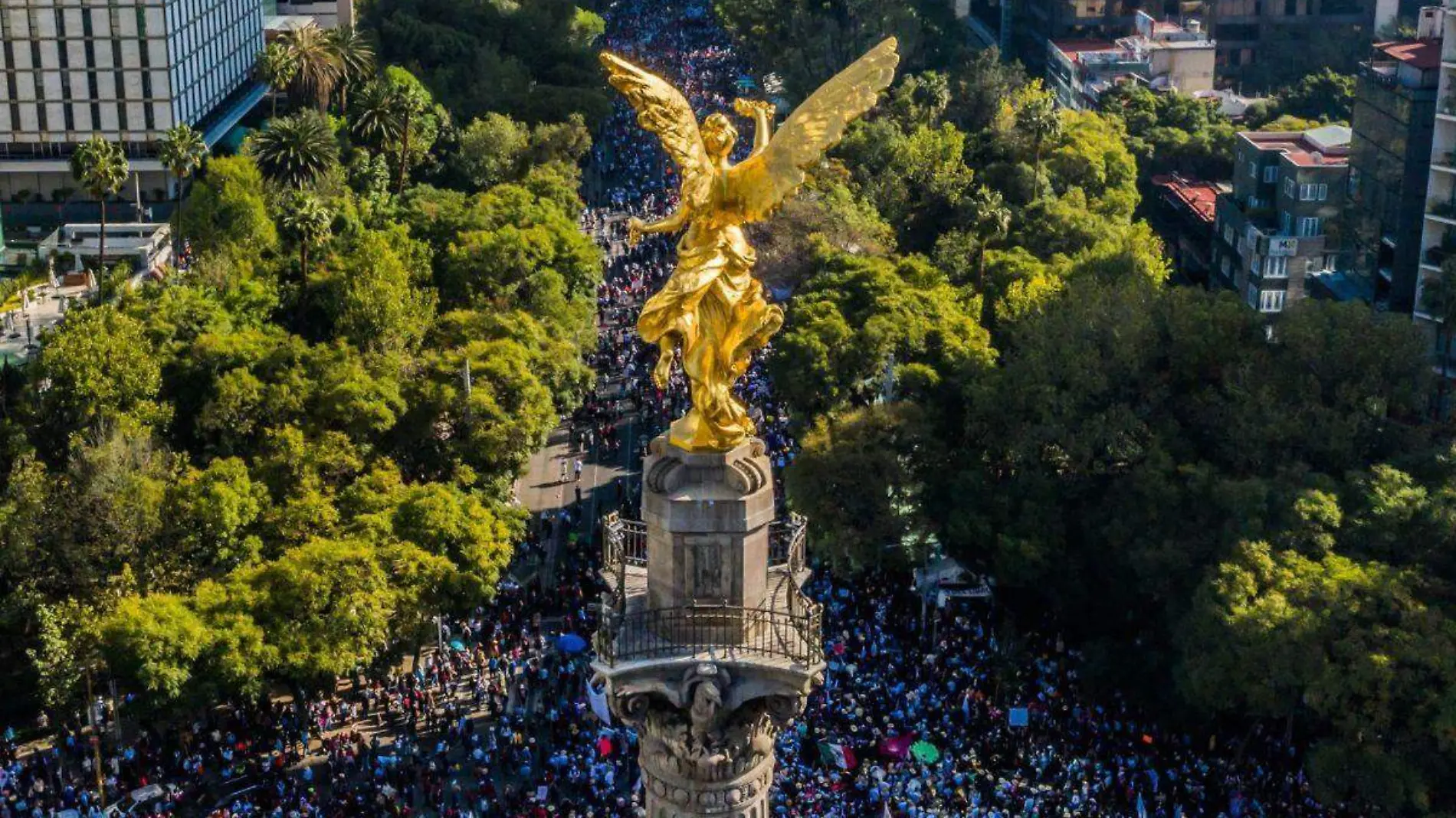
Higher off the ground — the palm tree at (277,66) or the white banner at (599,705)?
the palm tree at (277,66)

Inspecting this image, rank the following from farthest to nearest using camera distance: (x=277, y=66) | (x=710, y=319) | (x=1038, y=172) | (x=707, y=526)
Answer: (x=277, y=66) → (x=1038, y=172) → (x=710, y=319) → (x=707, y=526)

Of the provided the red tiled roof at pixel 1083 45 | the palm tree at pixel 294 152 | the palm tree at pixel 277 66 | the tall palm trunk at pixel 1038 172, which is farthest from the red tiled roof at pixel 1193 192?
the palm tree at pixel 277 66

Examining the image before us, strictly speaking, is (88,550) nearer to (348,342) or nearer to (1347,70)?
(348,342)

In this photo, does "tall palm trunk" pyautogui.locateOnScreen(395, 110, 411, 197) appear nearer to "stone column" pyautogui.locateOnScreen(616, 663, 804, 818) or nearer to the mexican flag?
the mexican flag

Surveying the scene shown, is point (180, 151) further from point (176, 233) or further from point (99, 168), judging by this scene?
point (99, 168)

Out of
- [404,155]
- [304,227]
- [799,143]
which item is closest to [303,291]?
[304,227]

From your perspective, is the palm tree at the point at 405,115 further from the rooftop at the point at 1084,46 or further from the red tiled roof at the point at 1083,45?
the red tiled roof at the point at 1083,45
